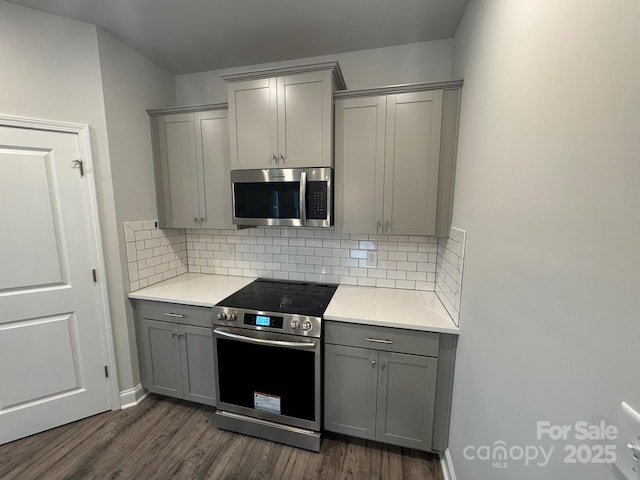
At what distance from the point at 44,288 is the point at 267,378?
170 cm

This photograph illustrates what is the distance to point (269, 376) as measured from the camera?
1801mm

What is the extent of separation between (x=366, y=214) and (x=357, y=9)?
1321mm

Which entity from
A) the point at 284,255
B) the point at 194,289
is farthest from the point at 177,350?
the point at 284,255

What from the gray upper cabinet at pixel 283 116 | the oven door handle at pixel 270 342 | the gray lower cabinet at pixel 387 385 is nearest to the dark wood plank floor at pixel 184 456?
the gray lower cabinet at pixel 387 385

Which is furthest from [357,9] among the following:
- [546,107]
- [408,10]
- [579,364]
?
[579,364]

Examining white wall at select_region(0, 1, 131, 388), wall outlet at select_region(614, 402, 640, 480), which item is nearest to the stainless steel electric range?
white wall at select_region(0, 1, 131, 388)

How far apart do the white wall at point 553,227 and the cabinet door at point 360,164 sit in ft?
2.12

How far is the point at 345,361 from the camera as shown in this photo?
1715 millimetres

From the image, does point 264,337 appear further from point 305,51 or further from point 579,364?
point 305,51

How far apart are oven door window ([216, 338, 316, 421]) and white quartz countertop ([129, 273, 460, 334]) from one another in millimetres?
369

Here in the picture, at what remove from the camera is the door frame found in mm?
1717

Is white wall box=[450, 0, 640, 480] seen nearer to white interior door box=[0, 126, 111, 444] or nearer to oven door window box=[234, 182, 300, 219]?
oven door window box=[234, 182, 300, 219]

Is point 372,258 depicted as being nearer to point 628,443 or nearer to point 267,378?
point 267,378

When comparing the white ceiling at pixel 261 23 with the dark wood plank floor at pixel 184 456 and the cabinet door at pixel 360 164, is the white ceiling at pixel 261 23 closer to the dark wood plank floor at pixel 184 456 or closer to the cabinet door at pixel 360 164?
the cabinet door at pixel 360 164
